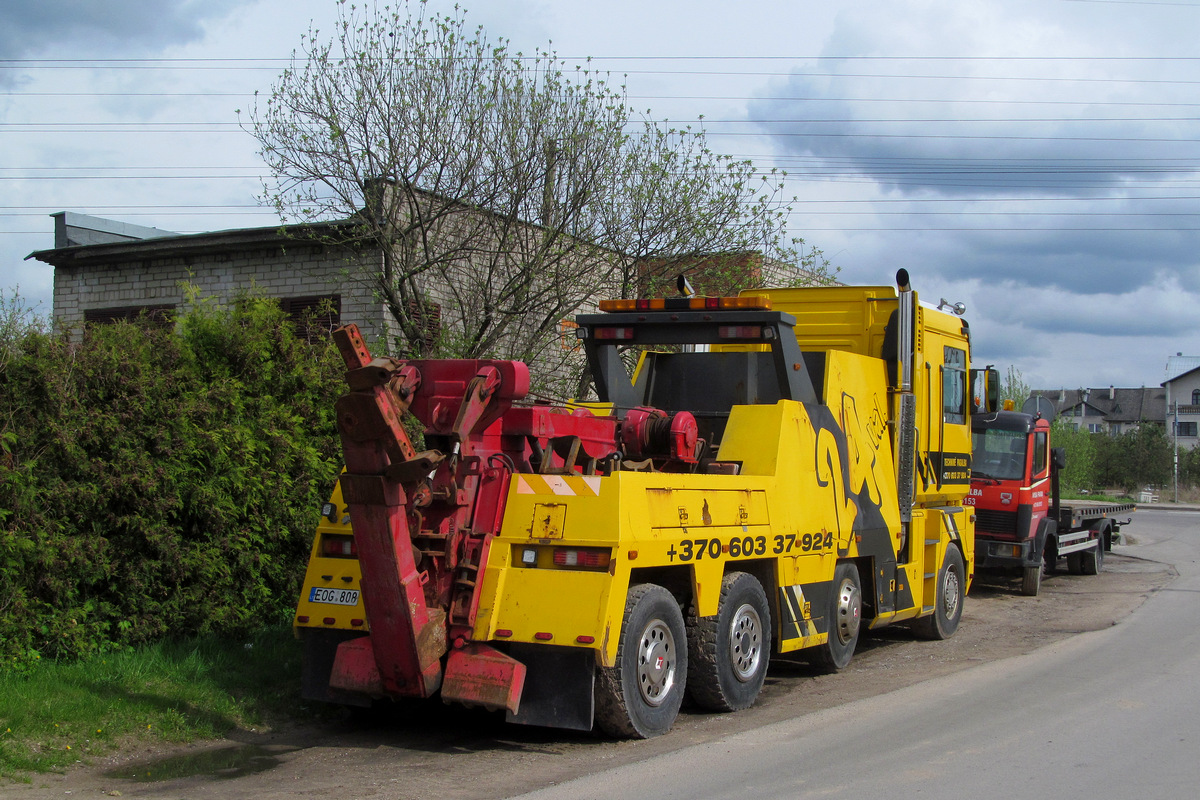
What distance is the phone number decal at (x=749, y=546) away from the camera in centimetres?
718

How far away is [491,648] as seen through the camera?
6.64 meters

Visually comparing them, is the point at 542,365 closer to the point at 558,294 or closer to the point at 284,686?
the point at 558,294

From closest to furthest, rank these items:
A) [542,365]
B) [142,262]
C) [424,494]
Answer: [424,494] → [542,365] → [142,262]

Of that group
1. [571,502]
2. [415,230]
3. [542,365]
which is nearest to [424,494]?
[571,502]

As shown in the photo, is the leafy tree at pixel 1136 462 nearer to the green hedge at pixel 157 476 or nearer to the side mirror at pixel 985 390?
the side mirror at pixel 985 390

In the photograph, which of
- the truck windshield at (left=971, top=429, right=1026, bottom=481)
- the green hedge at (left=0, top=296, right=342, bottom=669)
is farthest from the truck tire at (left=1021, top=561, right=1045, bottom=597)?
the green hedge at (left=0, top=296, right=342, bottom=669)

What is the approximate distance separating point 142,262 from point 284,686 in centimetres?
1309

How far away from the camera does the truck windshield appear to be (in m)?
16.2

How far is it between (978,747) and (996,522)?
32.7ft

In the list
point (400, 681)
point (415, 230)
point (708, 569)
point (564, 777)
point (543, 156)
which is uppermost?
point (543, 156)

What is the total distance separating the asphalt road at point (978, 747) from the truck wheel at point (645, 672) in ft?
1.25

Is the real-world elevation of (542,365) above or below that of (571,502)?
above

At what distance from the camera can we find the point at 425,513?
675 cm

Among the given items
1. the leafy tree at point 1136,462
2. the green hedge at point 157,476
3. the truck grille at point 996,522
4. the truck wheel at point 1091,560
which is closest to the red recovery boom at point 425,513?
the green hedge at point 157,476
